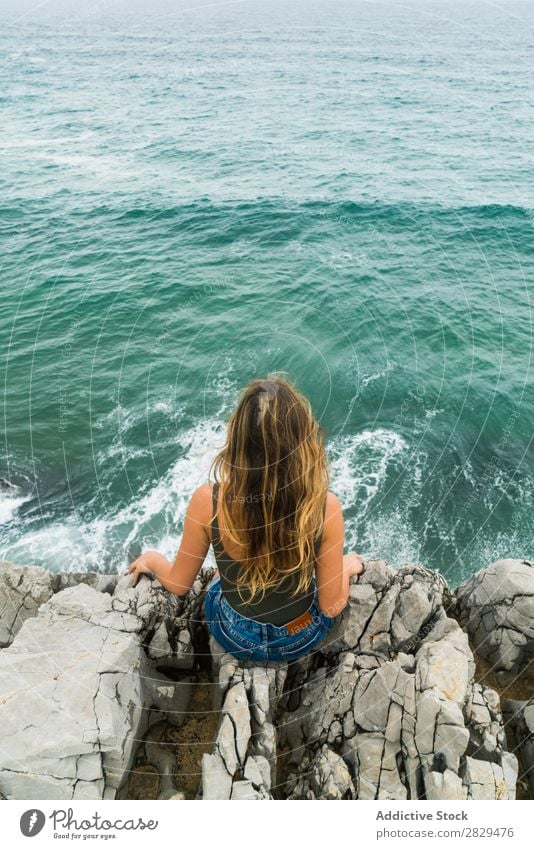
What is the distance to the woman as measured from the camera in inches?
160

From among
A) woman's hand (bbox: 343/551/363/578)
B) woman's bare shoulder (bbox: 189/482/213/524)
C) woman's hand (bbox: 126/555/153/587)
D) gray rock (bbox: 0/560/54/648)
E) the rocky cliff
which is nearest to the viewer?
woman's bare shoulder (bbox: 189/482/213/524)

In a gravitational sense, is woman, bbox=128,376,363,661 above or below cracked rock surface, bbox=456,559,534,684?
above

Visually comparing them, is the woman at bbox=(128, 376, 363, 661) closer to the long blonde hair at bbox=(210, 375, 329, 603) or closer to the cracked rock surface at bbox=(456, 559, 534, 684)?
the long blonde hair at bbox=(210, 375, 329, 603)

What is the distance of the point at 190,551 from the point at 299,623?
4.60ft

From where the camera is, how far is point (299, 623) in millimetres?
5285

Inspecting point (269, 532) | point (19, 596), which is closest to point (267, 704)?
point (269, 532)

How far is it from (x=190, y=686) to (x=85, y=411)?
12.3 meters

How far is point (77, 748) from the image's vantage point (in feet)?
15.6

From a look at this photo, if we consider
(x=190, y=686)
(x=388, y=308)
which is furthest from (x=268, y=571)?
(x=388, y=308)

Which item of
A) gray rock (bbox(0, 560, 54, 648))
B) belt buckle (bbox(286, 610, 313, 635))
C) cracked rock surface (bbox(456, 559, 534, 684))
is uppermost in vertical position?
belt buckle (bbox(286, 610, 313, 635))

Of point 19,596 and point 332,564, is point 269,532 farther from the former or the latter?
point 19,596

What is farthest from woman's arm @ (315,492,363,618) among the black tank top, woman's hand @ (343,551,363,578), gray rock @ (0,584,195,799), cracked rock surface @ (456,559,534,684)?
cracked rock surface @ (456,559,534,684)
